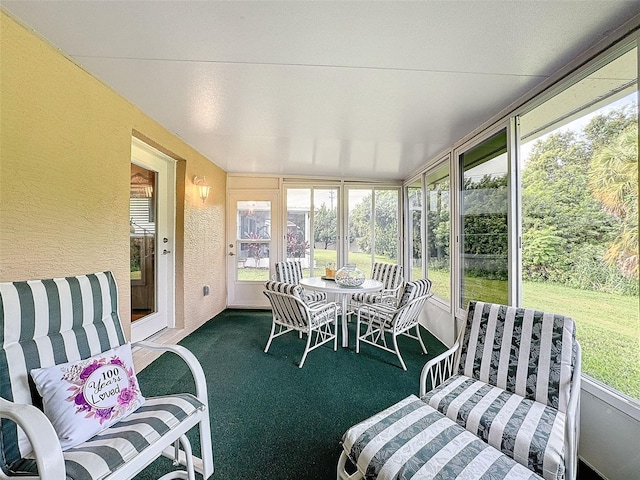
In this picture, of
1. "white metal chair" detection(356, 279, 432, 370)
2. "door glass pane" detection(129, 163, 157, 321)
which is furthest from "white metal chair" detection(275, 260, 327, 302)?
"door glass pane" detection(129, 163, 157, 321)

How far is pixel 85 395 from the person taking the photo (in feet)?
3.81

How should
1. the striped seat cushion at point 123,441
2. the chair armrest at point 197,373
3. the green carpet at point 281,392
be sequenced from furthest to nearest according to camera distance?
the green carpet at point 281,392 → the chair armrest at point 197,373 → the striped seat cushion at point 123,441

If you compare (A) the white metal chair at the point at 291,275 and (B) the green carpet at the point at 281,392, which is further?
(A) the white metal chair at the point at 291,275

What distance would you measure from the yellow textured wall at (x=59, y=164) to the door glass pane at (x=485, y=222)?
3.25 meters

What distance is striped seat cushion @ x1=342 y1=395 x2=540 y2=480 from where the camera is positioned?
980 mm

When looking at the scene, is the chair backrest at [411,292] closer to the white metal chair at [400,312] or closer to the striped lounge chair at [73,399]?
the white metal chair at [400,312]

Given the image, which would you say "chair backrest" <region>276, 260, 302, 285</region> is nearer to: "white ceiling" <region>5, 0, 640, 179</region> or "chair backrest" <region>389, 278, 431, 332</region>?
"chair backrest" <region>389, 278, 431, 332</region>

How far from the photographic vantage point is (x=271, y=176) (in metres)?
Answer: 4.75

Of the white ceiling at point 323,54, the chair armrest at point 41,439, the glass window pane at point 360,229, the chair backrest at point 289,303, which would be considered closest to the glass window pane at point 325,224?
the glass window pane at point 360,229

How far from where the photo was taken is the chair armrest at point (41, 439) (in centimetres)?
84

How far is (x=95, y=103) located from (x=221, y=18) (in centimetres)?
130

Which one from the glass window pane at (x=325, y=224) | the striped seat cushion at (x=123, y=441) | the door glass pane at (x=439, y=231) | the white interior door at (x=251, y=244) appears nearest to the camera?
the striped seat cushion at (x=123, y=441)

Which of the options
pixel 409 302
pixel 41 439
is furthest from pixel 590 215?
pixel 41 439

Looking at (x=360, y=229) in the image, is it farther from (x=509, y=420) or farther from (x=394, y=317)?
(x=509, y=420)
